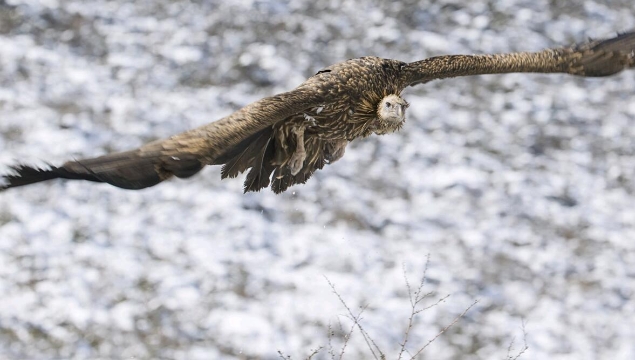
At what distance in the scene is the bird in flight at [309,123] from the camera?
4.45 metres

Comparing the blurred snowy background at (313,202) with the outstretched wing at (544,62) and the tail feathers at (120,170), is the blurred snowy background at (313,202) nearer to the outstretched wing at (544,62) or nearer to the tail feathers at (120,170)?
the outstretched wing at (544,62)

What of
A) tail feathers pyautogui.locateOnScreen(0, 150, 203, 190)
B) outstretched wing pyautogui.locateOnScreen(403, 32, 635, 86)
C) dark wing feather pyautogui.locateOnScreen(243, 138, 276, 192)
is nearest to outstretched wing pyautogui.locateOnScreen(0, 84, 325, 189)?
tail feathers pyautogui.locateOnScreen(0, 150, 203, 190)

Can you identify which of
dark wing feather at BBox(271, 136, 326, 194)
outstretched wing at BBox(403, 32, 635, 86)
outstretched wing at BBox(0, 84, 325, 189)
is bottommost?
dark wing feather at BBox(271, 136, 326, 194)

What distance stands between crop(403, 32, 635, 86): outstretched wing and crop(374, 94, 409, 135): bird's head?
36 cm

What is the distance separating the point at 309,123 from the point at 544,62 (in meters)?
1.64

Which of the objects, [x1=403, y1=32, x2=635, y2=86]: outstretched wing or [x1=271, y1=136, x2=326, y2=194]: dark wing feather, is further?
[x1=403, y1=32, x2=635, y2=86]: outstretched wing

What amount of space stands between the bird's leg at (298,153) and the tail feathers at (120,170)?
1171 mm

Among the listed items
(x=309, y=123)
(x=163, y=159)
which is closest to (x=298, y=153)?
(x=309, y=123)

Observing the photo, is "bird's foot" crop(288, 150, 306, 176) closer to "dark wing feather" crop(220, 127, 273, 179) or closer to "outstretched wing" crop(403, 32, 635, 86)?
"dark wing feather" crop(220, 127, 273, 179)

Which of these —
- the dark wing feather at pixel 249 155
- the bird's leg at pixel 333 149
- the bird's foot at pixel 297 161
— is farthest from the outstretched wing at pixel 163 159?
the bird's leg at pixel 333 149

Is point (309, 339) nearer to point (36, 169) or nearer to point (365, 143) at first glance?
point (365, 143)

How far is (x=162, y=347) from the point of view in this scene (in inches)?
294

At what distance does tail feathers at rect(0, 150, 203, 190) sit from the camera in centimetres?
420

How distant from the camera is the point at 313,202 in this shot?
340 inches
